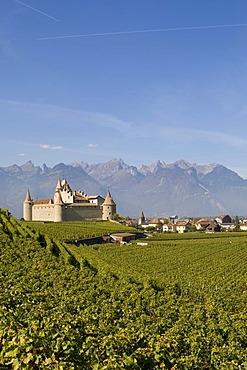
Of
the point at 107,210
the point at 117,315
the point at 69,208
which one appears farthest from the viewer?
the point at 107,210

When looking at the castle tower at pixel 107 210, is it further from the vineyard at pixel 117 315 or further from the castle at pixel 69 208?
the vineyard at pixel 117 315

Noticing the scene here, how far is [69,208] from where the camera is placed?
109562 mm

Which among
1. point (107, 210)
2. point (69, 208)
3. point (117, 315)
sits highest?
point (69, 208)

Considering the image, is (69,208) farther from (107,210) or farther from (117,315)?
(117,315)

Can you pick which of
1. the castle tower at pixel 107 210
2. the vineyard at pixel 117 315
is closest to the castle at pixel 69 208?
the castle tower at pixel 107 210

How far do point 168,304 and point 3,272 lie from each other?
905cm

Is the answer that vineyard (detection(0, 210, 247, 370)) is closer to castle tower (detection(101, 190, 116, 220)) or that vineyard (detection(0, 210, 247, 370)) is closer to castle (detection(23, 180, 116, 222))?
castle (detection(23, 180, 116, 222))

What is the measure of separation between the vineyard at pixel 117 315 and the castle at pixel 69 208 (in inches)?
2465

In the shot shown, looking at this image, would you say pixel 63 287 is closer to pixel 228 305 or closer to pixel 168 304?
pixel 168 304

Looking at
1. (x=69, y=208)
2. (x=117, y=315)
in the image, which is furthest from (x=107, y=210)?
(x=117, y=315)

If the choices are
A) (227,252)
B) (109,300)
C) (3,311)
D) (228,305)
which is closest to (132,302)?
(109,300)

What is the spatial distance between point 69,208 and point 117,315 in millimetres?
93931

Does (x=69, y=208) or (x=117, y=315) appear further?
(x=69, y=208)

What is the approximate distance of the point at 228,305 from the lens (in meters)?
23.3
